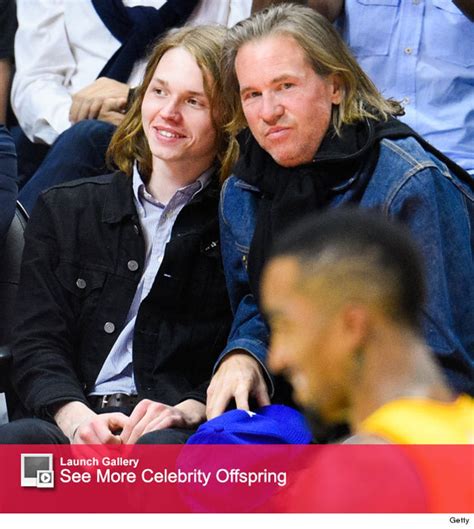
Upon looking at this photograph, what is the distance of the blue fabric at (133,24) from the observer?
197cm

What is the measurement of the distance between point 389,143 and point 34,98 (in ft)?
2.56

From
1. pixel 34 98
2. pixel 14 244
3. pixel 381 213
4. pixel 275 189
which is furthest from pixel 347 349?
pixel 34 98

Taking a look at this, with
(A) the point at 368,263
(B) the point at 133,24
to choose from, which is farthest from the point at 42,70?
(A) the point at 368,263

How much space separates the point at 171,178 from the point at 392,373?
0.64 metres

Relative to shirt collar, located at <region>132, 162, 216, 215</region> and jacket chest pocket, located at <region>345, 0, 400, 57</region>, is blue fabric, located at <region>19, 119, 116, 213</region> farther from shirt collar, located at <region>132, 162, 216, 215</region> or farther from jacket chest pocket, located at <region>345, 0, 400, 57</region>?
jacket chest pocket, located at <region>345, 0, 400, 57</region>

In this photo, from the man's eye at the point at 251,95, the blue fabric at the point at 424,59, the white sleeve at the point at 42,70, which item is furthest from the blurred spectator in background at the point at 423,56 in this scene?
the white sleeve at the point at 42,70

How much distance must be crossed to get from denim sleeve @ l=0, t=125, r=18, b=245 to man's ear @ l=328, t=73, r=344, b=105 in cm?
50

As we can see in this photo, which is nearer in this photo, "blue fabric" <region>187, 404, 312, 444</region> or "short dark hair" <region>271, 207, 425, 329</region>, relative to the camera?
"short dark hair" <region>271, 207, 425, 329</region>

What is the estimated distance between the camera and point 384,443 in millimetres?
1140

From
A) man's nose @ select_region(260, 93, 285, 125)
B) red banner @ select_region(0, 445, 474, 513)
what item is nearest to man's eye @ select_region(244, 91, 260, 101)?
man's nose @ select_region(260, 93, 285, 125)

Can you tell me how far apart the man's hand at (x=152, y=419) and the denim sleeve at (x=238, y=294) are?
0.08 m

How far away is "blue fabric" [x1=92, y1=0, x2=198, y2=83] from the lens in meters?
1.97

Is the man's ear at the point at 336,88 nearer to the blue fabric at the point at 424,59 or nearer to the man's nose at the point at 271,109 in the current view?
the man's nose at the point at 271,109

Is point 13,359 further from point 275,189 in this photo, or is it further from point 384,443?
point 384,443
